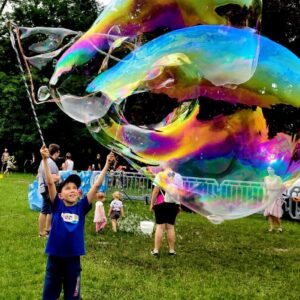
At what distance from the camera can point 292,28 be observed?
1892 cm

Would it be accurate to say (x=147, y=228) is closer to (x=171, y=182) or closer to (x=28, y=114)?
(x=171, y=182)

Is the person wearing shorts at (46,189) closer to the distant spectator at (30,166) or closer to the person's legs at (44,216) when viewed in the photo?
the person's legs at (44,216)

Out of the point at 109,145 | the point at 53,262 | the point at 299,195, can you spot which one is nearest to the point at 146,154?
the point at 109,145

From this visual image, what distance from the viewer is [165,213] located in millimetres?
8180

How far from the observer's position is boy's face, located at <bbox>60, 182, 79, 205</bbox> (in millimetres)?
4648

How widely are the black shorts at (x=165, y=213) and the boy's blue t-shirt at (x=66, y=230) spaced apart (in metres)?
3.53

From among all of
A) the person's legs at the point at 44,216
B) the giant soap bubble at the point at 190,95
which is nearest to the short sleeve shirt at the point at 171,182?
the giant soap bubble at the point at 190,95

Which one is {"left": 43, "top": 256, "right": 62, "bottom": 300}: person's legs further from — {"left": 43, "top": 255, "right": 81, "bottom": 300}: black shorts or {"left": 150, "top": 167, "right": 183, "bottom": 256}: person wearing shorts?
{"left": 150, "top": 167, "right": 183, "bottom": 256}: person wearing shorts

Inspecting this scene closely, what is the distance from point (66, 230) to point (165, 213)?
3739mm

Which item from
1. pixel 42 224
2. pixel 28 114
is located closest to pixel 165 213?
pixel 42 224

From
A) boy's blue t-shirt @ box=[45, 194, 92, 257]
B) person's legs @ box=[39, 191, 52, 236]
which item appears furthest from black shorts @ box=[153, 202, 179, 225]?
boy's blue t-shirt @ box=[45, 194, 92, 257]

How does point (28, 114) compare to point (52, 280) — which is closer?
point (52, 280)

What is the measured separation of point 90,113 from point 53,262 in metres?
1.60

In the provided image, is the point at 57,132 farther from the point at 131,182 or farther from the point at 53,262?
the point at 53,262
